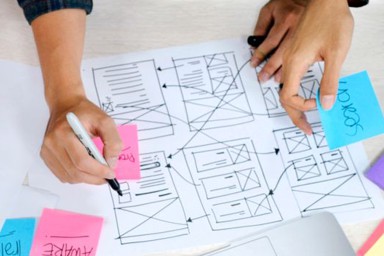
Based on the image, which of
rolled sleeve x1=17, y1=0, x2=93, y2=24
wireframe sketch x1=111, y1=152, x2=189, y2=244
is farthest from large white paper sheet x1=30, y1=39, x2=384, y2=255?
rolled sleeve x1=17, y1=0, x2=93, y2=24

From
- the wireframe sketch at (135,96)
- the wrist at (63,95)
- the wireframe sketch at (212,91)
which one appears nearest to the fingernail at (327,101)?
the wireframe sketch at (212,91)

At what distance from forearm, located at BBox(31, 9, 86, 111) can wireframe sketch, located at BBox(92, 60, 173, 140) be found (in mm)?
67

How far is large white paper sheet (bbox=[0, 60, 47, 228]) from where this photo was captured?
720mm

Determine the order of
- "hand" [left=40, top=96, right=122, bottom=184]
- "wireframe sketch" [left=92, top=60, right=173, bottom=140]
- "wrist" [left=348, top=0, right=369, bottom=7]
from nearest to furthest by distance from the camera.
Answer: "hand" [left=40, top=96, right=122, bottom=184], "wireframe sketch" [left=92, top=60, right=173, bottom=140], "wrist" [left=348, top=0, right=369, bottom=7]

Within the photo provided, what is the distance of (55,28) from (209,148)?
0.97ft

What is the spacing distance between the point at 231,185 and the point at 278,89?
7.7 inches

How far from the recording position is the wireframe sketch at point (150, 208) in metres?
0.69

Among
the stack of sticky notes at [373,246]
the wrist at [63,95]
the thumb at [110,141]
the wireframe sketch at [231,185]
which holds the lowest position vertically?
the stack of sticky notes at [373,246]

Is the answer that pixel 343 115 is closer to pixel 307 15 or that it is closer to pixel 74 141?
pixel 307 15

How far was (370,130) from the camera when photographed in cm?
77

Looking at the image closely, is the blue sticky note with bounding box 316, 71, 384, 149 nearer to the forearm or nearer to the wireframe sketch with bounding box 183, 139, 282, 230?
the wireframe sketch with bounding box 183, 139, 282, 230

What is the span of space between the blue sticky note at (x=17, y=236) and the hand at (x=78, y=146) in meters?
0.08

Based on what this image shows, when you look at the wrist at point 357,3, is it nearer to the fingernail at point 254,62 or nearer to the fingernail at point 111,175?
the fingernail at point 254,62

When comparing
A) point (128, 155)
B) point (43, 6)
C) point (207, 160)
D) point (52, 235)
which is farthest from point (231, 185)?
point (43, 6)
